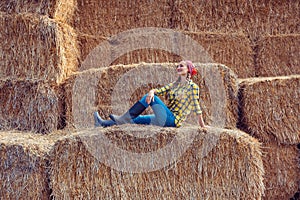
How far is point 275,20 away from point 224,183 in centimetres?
257

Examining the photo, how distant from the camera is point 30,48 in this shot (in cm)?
394

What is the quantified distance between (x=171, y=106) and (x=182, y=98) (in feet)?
0.41

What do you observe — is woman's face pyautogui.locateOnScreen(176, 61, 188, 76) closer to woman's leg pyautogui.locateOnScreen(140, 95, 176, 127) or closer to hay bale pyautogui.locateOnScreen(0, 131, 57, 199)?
woman's leg pyautogui.locateOnScreen(140, 95, 176, 127)

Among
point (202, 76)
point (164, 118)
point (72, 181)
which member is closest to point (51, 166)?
point (72, 181)

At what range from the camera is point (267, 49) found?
15.4ft

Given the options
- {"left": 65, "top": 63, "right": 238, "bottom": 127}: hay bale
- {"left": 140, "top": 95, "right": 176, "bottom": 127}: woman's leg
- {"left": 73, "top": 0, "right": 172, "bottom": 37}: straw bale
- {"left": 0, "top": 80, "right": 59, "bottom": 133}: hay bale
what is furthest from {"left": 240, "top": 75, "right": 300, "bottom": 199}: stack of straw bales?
{"left": 0, "top": 80, "right": 59, "bottom": 133}: hay bale

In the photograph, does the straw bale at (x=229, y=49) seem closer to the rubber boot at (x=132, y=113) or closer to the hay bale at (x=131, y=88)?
the hay bale at (x=131, y=88)

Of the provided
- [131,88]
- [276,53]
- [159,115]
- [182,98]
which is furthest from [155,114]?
[276,53]

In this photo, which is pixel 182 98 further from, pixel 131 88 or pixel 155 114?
pixel 131 88

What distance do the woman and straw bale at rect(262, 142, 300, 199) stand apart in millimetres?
1049

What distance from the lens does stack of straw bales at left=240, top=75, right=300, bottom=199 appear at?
388 cm

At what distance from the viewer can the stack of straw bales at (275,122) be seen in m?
3.88

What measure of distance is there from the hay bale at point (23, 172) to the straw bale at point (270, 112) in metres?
1.97

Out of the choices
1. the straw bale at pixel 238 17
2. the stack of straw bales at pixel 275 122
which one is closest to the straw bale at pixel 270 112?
the stack of straw bales at pixel 275 122
